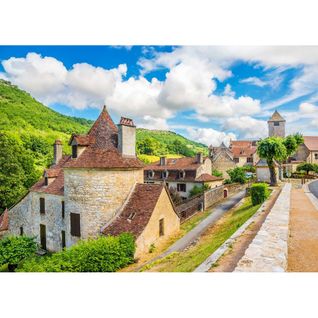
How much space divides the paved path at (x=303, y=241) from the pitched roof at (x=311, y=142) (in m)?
40.7

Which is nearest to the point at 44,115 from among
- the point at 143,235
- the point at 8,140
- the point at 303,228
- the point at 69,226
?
the point at 8,140

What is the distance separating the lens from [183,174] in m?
31.5

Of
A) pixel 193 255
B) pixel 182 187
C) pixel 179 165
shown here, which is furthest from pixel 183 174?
pixel 193 255

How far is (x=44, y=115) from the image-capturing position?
5075cm

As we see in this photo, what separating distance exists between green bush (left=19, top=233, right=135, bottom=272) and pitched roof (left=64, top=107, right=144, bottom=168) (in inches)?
154

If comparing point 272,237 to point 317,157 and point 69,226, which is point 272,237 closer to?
point 69,226

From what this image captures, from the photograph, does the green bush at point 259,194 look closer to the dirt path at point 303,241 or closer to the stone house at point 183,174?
the dirt path at point 303,241

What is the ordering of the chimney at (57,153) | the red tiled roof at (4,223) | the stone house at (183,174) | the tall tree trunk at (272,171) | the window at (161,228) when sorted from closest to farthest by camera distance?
the window at (161,228)
the chimney at (57,153)
the red tiled roof at (4,223)
the tall tree trunk at (272,171)
the stone house at (183,174)

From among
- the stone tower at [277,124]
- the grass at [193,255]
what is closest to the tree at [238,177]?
the grass at [193,255]

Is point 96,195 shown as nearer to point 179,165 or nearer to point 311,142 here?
point 179,165

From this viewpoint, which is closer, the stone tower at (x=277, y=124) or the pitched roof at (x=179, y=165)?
the pitched roof at (x=179, y=165)

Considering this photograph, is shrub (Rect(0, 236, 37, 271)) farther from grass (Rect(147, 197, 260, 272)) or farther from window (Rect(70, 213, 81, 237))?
grass (Rect(147, 197, 260, 272))

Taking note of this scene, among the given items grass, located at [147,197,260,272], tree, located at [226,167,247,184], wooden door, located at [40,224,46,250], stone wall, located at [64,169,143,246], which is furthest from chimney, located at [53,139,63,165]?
tree, located at [226,167,247,184]

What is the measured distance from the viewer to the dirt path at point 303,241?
639cm
